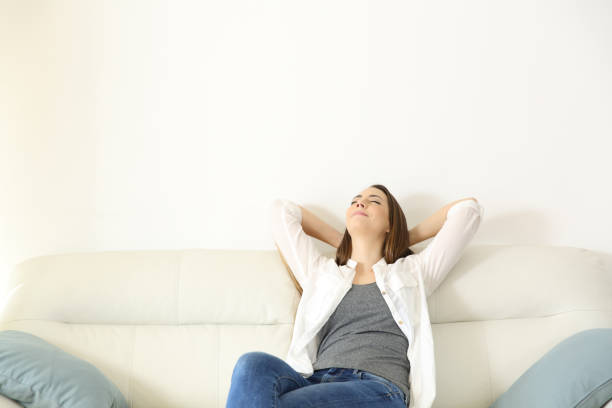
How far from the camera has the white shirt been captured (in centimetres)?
185

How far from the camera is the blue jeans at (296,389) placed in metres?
1.54

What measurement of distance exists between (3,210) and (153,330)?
0.84 metres

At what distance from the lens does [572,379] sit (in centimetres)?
162

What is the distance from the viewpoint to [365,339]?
1885mm

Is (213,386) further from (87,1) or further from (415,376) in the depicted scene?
(87,1)

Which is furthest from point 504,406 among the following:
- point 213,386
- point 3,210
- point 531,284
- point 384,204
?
point 3,210

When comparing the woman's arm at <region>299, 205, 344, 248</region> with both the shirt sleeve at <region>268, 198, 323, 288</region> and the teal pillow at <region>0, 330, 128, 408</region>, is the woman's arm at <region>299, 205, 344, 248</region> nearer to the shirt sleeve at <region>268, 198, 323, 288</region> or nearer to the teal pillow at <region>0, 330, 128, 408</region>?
the shirt sleeve at <region>268, 198, 323, 288</region>

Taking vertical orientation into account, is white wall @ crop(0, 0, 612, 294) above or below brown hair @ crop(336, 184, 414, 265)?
above

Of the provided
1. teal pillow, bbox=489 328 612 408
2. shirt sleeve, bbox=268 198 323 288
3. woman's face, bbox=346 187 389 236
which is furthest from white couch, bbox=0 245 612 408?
woman's face, bbox=346 187 389 236

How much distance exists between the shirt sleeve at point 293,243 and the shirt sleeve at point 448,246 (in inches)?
15.4

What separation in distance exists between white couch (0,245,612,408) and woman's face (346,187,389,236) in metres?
0.31

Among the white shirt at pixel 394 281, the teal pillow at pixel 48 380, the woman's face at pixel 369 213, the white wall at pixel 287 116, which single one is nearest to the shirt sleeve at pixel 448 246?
the white shirt at pixel 394 281

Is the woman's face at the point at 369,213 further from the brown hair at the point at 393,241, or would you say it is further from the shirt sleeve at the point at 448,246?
the shirt sleeve at the point at 448,246

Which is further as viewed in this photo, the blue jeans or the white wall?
the white wall
